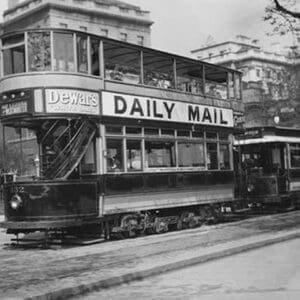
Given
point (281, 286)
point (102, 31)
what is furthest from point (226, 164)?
point (102, 31)

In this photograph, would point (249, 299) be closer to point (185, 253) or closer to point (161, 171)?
point (185, 253)

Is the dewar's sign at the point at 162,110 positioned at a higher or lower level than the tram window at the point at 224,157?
higher

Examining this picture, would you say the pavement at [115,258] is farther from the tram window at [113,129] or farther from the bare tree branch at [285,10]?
the bare tree branch at [285,10]

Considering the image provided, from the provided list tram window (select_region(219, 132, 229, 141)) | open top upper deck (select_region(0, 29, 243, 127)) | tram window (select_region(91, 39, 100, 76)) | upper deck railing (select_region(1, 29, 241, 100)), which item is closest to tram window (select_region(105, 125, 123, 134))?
open top upper deck (select_region(0, 29, 243, 127))

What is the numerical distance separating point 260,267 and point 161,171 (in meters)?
6.27

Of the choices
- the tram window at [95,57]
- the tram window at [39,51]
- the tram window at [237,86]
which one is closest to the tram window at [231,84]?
the tram window at [237,86]

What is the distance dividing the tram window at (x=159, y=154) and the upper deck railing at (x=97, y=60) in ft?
5.09

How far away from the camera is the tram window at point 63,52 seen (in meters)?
14.7

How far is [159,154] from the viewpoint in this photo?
55.0 ft

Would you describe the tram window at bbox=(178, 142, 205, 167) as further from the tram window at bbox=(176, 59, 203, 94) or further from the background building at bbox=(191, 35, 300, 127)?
the background building at bbox=(191, 35, 300, 127)

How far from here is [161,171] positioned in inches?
659

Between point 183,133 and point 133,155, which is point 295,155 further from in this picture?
point 133,155

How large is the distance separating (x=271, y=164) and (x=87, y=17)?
4565cm

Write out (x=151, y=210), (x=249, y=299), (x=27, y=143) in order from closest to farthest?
1. (x=249, y=299)
2. (x=151, y=210)
3. (x=27, y=143)
